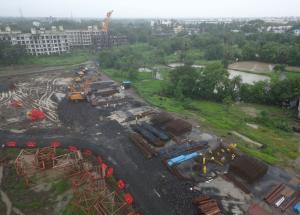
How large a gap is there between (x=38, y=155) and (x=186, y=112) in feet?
64.8

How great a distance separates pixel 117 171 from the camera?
2016 cm

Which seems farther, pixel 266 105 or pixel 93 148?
pixel 266 105

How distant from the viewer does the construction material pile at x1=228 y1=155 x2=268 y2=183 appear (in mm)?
18781

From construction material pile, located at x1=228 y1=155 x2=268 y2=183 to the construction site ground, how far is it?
66 cm

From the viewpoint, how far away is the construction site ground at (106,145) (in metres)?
16.8

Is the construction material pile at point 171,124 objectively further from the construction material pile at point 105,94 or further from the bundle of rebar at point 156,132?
the construction material pile at point 105,94

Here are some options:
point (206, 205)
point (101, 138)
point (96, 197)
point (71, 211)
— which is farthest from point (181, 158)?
point (71, 211)

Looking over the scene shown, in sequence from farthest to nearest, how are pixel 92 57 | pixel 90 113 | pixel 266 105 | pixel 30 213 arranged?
pixel 92 57
pixel 266 105
pixel 90 113
pixel 30 213

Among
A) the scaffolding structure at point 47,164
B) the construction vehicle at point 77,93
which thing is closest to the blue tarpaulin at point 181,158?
the scaffolding structure at point 47,164

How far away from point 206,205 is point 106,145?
1209cm

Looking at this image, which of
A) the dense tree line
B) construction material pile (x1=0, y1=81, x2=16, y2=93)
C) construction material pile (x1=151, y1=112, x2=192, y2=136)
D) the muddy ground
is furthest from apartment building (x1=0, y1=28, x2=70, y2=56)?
construction material pile (x1=151, y1=112, x2=192, y2=136)

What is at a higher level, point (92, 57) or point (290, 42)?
point (290, 42)

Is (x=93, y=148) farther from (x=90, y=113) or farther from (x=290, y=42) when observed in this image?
(x=290, y=42)

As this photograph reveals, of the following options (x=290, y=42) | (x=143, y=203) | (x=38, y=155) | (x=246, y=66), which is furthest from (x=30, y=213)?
(x=290, y=42)
